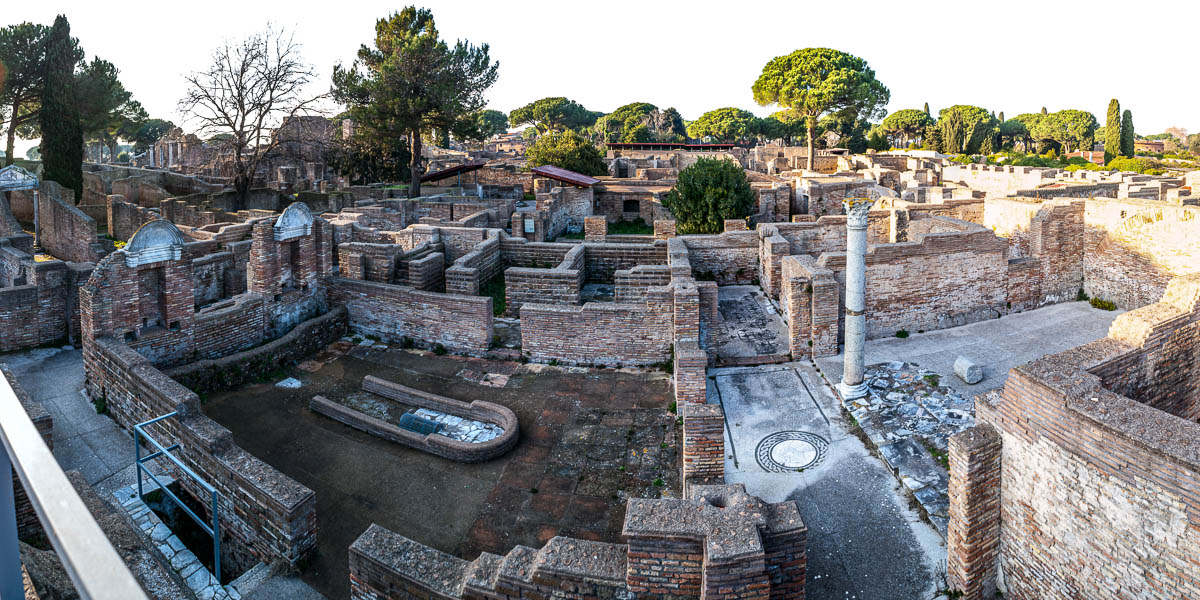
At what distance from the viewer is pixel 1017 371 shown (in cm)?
575

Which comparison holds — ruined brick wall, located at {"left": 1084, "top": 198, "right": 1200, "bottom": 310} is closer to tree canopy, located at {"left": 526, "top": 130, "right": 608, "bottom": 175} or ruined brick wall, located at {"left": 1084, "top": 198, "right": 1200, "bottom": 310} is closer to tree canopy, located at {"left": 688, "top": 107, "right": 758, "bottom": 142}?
tree canopy, located at {"left": 526, "top": 130, "right": 608, "bottom": 175}

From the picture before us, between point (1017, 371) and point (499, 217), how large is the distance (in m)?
17.1

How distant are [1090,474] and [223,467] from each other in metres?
7.37

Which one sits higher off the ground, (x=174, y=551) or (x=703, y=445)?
(x=703, y=445)

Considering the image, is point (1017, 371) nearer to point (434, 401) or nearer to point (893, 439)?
point (893, 439)

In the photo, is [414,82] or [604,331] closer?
[604,331]

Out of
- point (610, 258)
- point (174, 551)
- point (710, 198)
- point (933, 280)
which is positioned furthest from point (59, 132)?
point (933, 280)

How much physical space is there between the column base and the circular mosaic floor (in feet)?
4.03

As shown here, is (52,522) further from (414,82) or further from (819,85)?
(819,85)

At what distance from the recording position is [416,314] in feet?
39.4

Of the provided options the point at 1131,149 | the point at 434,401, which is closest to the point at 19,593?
the point at 434,401

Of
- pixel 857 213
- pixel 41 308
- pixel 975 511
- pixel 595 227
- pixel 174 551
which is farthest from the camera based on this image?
pixel 595 227

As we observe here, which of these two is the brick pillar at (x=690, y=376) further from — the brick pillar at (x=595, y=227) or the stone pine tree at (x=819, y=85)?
the stone pine tree at (x=819, y=85)

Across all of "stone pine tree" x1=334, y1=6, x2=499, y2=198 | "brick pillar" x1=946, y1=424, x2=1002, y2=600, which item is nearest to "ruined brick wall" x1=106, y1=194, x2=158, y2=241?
"stone pine tree" x1=334, y1=6, x2=499, y2=198
